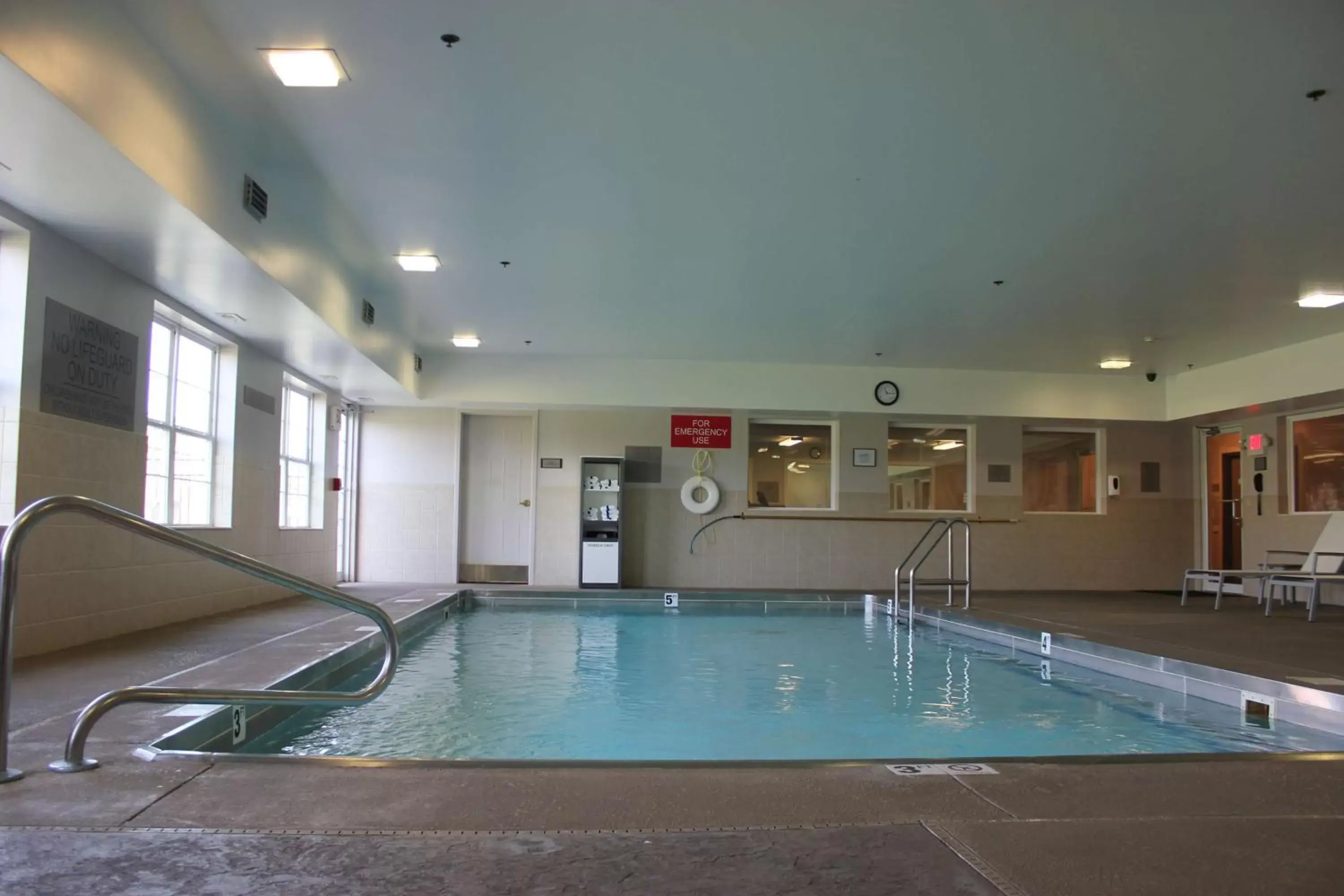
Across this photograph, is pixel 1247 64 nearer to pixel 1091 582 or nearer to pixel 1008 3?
pixel 1008 3

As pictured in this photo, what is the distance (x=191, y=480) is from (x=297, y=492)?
2434 mm

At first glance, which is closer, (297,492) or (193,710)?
(193,710)

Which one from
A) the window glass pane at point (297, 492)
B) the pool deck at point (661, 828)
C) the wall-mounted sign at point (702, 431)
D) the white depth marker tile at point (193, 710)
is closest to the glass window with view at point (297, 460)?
the window glass pane at point (297, 492)

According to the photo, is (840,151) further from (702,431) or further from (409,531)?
(409,531)

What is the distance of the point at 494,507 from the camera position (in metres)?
11.0

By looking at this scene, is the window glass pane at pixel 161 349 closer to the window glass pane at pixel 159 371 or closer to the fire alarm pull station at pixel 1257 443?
the window glass pane at pixel 159 371

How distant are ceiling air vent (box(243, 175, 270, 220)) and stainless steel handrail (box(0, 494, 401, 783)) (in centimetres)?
270

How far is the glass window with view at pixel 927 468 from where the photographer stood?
11375 millimetres

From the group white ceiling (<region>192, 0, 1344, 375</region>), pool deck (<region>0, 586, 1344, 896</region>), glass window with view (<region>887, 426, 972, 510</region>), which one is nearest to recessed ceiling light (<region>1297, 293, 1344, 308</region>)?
white ceiling (<region>192, 0, 1344, 375</region>)

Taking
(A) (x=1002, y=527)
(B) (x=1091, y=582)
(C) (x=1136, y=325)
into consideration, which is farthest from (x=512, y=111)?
(B) (x=1091, y=582)

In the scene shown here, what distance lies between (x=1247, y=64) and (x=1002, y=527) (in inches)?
325

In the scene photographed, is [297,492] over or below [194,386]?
below

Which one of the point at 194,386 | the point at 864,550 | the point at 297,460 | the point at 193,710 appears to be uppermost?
the point at 194,386

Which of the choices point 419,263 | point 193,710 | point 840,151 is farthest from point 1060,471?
point 193,710
